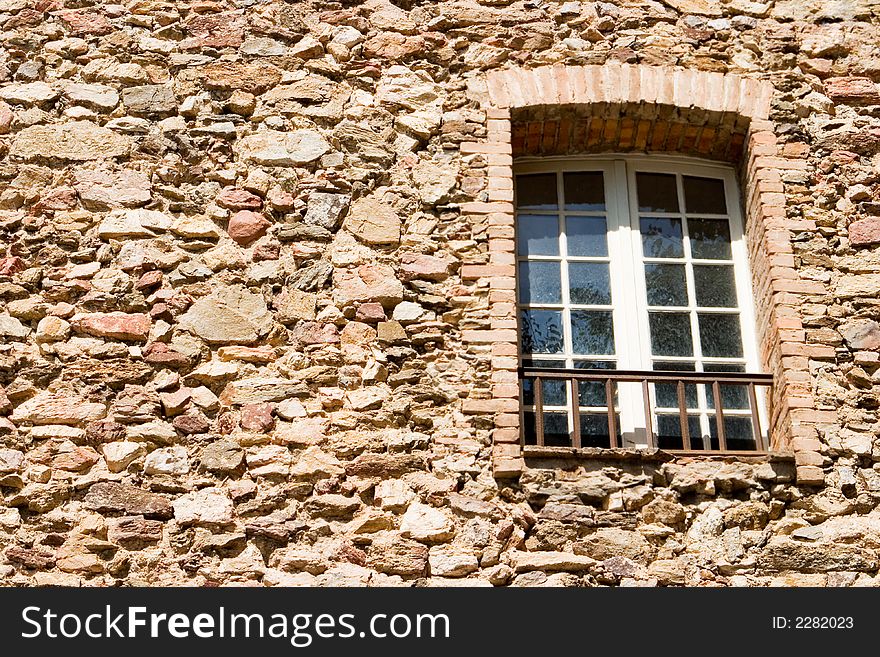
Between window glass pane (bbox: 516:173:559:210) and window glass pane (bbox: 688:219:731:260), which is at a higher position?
window glass pane (bbox: 516:173:559:210)

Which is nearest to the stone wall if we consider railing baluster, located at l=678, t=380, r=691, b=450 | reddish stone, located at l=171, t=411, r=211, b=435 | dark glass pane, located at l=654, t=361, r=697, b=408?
reddish stone, located at l=171, t=411, r=211, b=435

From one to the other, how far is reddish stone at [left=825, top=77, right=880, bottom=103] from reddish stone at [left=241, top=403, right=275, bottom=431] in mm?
3558

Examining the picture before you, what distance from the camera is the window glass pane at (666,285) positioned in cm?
620

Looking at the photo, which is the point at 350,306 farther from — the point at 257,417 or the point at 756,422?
the point at 756,422

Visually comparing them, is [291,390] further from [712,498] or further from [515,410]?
[712,498]

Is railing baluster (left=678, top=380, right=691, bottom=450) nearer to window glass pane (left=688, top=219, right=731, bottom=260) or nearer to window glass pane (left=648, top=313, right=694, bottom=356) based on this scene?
window glass pane (left=648, top=313, right=694, bottom=356)

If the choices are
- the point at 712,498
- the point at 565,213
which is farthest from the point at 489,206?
the point at 712,498

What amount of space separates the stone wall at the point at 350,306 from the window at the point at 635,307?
299 millimetres

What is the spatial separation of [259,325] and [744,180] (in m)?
2.80

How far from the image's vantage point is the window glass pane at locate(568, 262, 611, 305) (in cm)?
616

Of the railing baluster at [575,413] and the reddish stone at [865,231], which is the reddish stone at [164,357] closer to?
the railing baluster at [575,413]

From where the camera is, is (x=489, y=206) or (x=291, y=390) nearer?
(x=291, y=390)

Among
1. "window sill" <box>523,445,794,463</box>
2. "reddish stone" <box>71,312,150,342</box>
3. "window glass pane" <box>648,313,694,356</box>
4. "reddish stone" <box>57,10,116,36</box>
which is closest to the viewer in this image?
"window sill" <box>523,445,794,463</box>

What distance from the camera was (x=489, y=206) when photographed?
604 cm
